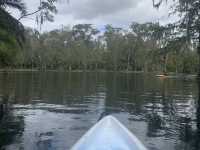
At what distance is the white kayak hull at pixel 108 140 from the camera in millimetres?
5883

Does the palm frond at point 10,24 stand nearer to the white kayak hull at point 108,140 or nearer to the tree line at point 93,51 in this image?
the white kayak hull at point 108,140

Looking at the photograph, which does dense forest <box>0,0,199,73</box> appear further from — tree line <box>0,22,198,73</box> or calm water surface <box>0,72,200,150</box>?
calm water surface <box>0,72,200,150</box>

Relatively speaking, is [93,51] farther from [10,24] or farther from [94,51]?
[10,24]

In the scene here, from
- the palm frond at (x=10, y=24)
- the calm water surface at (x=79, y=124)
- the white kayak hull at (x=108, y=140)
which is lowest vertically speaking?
the calm water surface at (x=79, y=124)

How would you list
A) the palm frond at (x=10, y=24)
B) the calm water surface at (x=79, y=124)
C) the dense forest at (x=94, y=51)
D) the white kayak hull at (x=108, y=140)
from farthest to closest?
the dense forest at (x=94, y=51) < the palm frond at (x=10, y=24) < the calm water surface at (x=79, y=124) < the white kayak hull at (x=108, y=140)

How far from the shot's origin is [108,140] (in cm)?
608

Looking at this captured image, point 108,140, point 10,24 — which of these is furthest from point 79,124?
point 108,140

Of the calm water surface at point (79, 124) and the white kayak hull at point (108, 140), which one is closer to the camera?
the white kayak hull at point (108, 140)

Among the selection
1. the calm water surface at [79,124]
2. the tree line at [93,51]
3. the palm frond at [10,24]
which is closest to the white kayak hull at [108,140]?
the calm water surface at [79,124]

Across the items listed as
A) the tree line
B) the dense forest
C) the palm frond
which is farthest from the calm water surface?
the tree line

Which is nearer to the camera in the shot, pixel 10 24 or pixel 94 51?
pixel 10 24

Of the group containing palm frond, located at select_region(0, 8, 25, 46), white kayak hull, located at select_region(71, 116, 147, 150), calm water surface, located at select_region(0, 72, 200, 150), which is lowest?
calm water surface, located at select_region(0, 72, 200, 150)

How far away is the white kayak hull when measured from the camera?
588 centimetres

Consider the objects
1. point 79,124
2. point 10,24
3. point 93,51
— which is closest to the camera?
point 79,124
